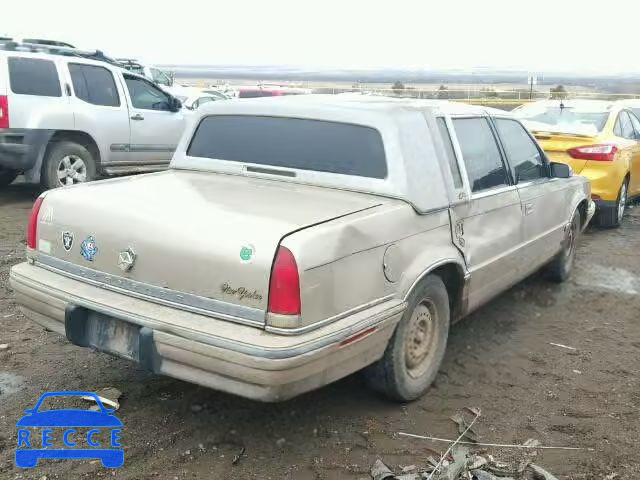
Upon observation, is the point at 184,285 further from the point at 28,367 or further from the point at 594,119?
the point at 594,119

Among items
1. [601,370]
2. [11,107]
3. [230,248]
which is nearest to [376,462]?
[230,248]

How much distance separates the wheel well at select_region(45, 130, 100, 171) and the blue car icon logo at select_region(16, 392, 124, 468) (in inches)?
229

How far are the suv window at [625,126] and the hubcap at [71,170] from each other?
691 cm

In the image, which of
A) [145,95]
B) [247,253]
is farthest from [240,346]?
[145,95]

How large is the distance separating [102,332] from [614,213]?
A: 710 centimetres

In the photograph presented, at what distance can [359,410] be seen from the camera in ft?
12.6

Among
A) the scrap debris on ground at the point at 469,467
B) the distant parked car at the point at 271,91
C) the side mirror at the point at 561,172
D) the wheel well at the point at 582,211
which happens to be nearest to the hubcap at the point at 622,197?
the wheel well at the point at 582,211

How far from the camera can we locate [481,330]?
5246mm

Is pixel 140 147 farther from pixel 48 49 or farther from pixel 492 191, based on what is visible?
pixel 492 191

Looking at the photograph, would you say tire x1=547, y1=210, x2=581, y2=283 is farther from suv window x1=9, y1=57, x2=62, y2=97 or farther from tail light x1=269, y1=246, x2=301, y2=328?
suv window x1=9, y1=57, x2=62, y2=97

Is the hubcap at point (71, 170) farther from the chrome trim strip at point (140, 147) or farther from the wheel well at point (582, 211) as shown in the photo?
the wheel well at point (582, 211)

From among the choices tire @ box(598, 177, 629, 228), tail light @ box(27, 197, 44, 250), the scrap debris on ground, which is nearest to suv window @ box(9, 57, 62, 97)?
tail light @ box(27, 197, 44, 250)

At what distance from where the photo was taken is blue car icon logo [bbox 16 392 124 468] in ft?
10.8

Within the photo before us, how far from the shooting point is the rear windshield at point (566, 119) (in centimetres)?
856
